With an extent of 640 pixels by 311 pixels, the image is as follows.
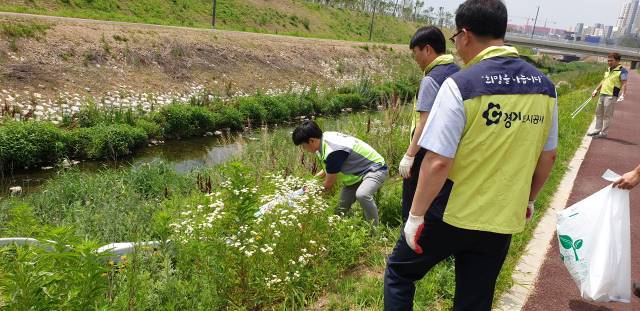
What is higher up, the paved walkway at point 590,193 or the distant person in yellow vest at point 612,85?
the distant person in yellow vest at point 612,85

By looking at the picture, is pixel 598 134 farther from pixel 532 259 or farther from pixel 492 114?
pixel 492 114

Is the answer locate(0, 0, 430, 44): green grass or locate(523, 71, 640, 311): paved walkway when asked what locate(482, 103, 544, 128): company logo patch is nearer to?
locate(523, 71, 640, 311): paved walkway

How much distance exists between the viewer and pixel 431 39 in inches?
152

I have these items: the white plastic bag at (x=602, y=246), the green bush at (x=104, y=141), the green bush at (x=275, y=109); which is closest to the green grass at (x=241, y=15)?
the green bush at (x=275, y=109)

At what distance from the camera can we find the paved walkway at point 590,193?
3602mm

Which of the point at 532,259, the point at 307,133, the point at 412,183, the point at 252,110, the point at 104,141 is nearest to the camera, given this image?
the point at 412,183

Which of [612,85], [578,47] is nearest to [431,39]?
[612,85]

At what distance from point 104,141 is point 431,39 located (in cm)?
858

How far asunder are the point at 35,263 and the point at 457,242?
2.07m

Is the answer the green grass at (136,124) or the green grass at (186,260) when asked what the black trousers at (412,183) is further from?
the green grass at (136,124)

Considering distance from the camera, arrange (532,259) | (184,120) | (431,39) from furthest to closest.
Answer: (184,120)
(532,259)
(431,39)

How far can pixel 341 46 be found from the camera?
1121 inches

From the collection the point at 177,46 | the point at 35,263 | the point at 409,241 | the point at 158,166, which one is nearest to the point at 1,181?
the point at 158,166

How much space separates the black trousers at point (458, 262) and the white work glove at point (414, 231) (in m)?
0.06
